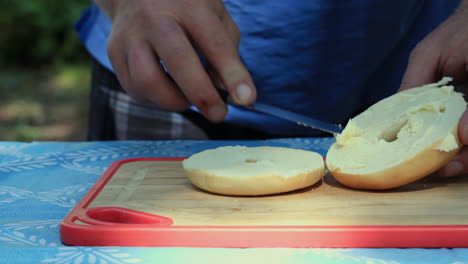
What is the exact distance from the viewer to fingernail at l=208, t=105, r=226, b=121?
1693 millimetres

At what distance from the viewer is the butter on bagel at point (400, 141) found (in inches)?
55.0

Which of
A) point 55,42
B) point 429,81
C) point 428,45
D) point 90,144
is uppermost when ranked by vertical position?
point 428,45

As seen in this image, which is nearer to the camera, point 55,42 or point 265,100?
point 265,100

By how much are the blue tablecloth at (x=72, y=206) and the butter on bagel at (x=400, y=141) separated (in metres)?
0.30

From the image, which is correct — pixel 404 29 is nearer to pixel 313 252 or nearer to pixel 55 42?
pixel 313 252

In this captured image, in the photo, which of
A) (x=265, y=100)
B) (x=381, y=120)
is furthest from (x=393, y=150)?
(x=265, y=100)

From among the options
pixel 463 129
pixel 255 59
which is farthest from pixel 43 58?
pixel 463 129

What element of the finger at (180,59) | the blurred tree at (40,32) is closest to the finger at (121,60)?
the finger at (180,59)

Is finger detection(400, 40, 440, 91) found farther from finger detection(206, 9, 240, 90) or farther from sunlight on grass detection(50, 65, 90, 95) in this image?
sunlight on grass detection(50, 65, 90, 95)

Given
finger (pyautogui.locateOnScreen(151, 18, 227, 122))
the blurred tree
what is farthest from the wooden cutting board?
the blurred tree

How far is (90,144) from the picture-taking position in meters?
2.05

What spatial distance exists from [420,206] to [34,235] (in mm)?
889

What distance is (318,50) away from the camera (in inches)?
81.7

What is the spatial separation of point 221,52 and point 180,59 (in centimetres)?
12
